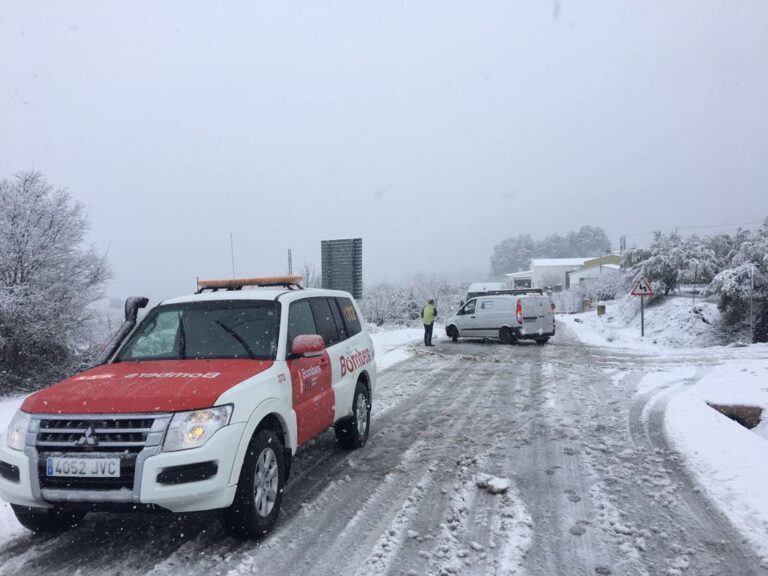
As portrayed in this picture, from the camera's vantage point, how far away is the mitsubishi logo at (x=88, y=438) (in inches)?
139

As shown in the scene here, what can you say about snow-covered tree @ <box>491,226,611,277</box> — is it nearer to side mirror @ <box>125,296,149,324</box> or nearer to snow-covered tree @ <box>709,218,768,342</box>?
snow-covered tree @ <box>709,218,768,342</box>

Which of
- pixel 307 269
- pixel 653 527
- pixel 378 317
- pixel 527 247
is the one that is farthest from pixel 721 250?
pixel 527 247

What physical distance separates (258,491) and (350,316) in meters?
3.26

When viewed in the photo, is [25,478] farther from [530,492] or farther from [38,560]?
[530,492]

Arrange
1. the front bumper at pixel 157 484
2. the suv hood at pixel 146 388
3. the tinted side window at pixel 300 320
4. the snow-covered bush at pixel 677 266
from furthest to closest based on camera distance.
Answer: the snow-covered bush at pixel 677 266 < the tinted side window at pixel 300 320 < the suv hood at pixel 146 388 < the front bumper at pixel 157 484

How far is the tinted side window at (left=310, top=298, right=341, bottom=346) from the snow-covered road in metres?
1.35

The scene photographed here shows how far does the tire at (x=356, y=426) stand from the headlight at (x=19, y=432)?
A: 124 inches

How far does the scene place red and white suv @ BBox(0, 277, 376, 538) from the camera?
11.5 ft

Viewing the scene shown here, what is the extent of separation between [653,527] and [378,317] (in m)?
31.8

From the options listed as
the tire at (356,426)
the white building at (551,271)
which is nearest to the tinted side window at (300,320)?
the tire at (356,426)

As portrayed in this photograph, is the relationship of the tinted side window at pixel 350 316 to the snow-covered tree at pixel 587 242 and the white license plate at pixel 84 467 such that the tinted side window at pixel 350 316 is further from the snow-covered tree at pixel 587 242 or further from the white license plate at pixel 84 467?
the snow-covered tree at pixel 587 242

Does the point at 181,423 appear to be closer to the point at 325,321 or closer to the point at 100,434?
the point at 100,434

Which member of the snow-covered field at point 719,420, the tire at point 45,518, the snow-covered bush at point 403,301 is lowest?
the snow-covered bush at point 403,301

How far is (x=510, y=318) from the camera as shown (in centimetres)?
1941
